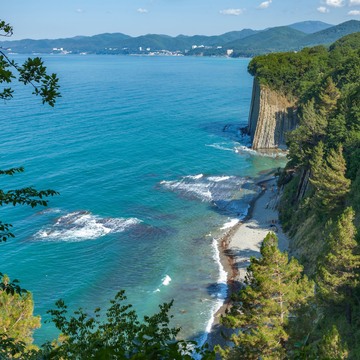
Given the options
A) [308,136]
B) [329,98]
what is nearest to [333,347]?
[308,136]

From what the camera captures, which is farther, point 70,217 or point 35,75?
point 70,217

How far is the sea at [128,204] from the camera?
1374 inches

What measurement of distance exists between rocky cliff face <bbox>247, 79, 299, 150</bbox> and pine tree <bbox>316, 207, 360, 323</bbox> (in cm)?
5883

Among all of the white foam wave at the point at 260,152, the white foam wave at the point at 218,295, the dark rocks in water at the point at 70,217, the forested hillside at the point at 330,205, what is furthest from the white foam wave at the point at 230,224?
the white foam wave at the point at 260,152

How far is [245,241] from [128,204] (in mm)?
20234

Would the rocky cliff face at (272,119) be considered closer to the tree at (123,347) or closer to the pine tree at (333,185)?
the pine tree at (333,185)

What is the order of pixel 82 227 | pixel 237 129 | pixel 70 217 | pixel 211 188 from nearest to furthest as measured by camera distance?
pixel 82 227
pixel 70 217
pixel 211 188
pixel 237 129

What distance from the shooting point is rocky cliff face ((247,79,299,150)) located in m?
78.4

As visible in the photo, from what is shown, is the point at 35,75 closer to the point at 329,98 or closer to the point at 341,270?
the point at 341,270

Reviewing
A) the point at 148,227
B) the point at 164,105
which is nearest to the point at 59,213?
the point at 148,227

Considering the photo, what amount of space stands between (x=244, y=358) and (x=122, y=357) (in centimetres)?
1593

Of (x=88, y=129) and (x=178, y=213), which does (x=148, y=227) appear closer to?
(x=178, y=213)

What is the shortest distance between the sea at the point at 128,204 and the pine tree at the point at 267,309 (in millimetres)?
10044

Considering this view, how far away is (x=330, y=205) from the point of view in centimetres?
3241
